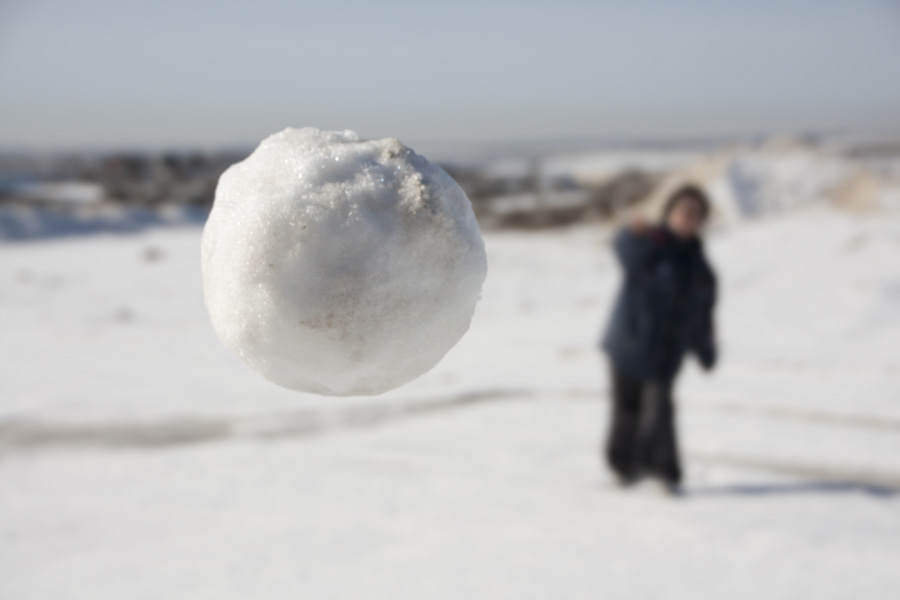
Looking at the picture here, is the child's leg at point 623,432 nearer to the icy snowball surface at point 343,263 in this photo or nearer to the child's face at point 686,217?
the child's face at point 686,217

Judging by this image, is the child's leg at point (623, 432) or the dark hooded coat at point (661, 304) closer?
the dark hooded coat at point (661, 304)

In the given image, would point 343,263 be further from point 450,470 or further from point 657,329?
point 450,470

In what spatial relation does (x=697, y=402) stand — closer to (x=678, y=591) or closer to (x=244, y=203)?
(x=678, y=591)

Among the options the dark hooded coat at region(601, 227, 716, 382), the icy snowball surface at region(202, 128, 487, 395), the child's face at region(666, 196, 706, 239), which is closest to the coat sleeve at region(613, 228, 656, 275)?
the dark hooded coat at region(601, 227, 716, 382)

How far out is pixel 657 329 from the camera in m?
3.23

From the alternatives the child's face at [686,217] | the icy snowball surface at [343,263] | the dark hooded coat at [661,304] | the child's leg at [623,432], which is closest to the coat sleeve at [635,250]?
the dark hooded coat at [661,304]

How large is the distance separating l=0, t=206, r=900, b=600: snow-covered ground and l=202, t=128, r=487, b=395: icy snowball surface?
221cm

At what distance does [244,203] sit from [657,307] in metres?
2.75

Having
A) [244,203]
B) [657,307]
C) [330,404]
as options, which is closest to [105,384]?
[330,404]

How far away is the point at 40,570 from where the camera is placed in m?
2.79

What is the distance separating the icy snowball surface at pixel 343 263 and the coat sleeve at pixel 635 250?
2597 millimetres

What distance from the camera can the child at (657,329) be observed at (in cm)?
315

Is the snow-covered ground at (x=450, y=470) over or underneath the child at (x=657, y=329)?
underneath

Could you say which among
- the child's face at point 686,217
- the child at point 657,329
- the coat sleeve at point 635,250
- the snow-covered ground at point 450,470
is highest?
the child's face at point 686,217
